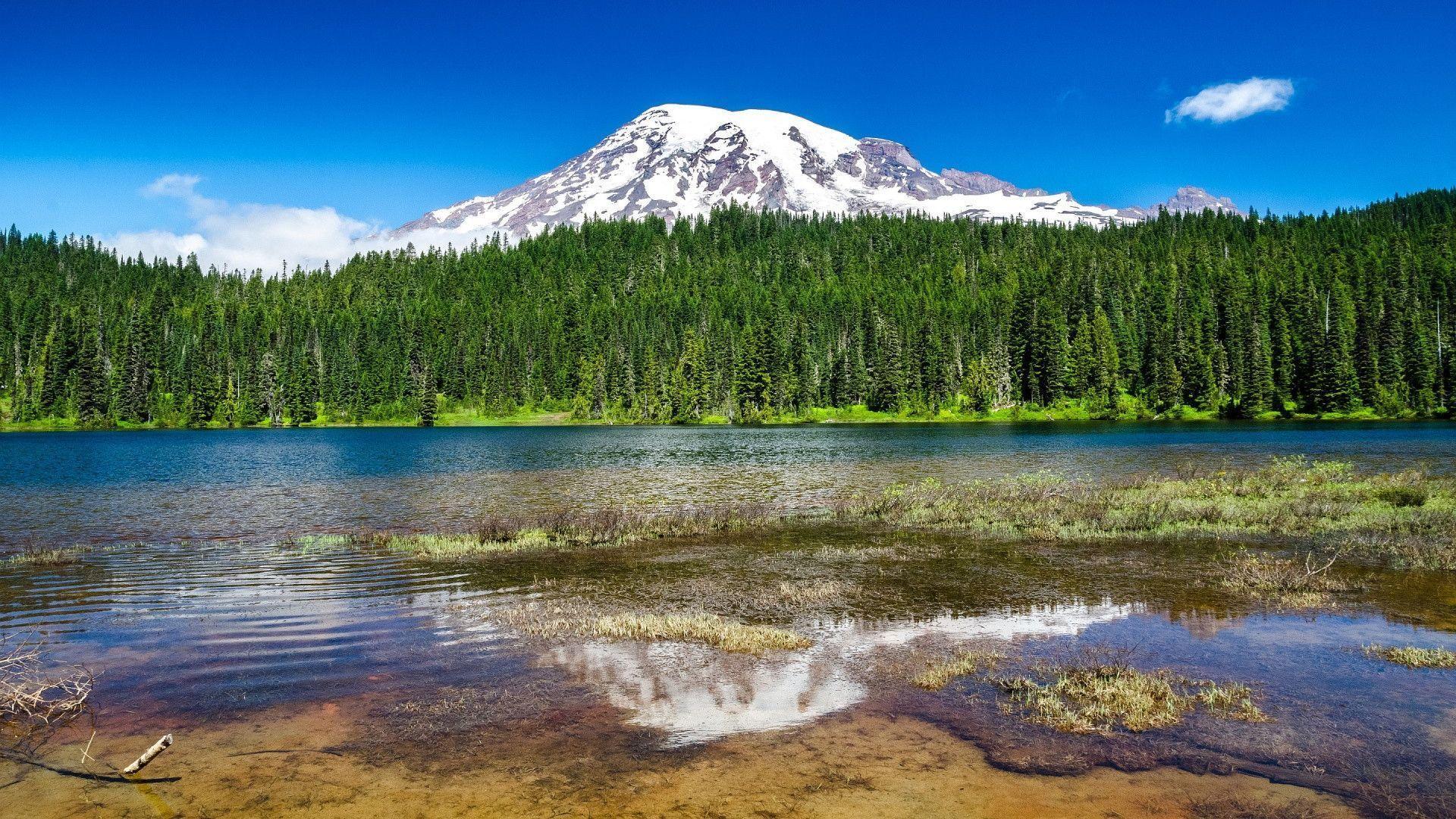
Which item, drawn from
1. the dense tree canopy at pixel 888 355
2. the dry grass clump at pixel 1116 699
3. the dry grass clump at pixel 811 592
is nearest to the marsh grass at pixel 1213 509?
the dry grass clump at pixel 811 592

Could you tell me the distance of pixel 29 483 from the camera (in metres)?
50.7

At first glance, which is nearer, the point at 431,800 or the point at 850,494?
the point at 431,800

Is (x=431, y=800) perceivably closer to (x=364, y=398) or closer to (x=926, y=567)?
(x=926, y=567)

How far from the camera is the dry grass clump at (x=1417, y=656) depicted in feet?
41.8

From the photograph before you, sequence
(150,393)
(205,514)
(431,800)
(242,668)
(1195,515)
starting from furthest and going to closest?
(150,393), (205,514), (1195,515), (242,668), (431,800)

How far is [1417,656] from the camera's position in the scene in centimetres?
1295

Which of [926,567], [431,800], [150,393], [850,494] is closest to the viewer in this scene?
[431,800]

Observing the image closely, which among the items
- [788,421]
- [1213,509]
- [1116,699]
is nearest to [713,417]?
[788,421]

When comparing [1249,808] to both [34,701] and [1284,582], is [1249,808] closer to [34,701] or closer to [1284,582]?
[1284,582]

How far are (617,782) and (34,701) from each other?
8.90m

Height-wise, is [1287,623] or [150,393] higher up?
[150,393]

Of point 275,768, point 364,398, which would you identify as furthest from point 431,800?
point 364,398

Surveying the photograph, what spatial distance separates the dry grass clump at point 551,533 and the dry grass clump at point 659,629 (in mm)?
9415

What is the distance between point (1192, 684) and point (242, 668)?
52.3 feet
